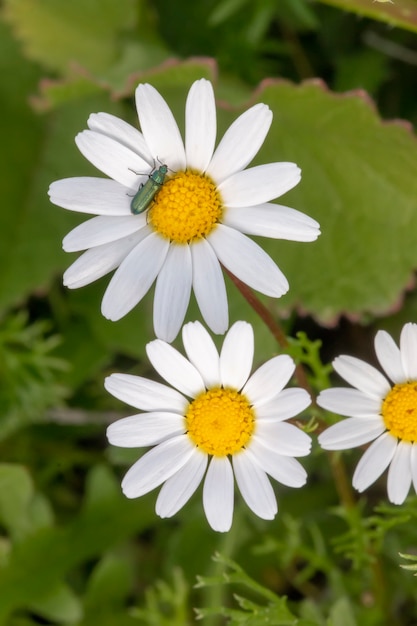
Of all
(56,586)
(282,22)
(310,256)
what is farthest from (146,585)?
(282,22)

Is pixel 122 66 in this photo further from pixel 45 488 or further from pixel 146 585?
pixel 146 585

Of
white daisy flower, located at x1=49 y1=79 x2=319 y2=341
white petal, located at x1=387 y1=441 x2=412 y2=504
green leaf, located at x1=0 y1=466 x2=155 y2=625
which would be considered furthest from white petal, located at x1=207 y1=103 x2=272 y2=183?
green leaf, located at x1=0 y1=466 x2=155 y2=625

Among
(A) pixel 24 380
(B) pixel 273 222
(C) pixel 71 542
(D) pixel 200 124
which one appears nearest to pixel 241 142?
(D) pixel 200 124

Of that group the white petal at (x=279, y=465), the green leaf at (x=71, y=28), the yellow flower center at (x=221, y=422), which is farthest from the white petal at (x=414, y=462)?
the green leaf at (x=71, y=28)

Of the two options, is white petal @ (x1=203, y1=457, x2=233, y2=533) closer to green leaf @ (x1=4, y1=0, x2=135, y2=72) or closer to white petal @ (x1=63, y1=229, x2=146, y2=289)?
white petal @ (x1=63, y1=229, x2=146, y2=289)

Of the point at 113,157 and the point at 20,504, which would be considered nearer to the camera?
the point at 113,157

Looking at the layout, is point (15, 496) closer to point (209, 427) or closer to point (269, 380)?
point (209, 427)
